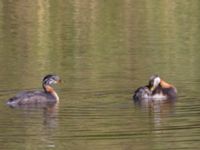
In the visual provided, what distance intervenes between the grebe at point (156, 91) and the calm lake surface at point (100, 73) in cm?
31

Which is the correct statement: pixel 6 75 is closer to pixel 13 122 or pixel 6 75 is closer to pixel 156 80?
pixel 156 80

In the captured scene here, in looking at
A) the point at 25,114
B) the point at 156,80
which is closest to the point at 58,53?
the point at 156,80

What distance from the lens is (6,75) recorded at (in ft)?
86.2

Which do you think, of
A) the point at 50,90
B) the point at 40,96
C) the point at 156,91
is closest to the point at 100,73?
the point at 156,91

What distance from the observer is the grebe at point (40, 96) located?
22.4 metres

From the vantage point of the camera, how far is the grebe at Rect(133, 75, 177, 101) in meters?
23.1

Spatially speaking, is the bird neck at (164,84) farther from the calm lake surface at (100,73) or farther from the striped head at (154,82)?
the calm lake surface at (100,73)

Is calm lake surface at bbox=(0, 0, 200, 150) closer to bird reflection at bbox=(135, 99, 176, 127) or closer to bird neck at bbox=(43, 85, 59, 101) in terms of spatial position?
bird reflection at bbox=(135, 99, 176, 127)

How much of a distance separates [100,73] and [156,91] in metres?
2.87

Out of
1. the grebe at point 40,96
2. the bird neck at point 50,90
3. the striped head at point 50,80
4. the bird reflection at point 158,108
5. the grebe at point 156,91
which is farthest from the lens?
the striped head at point 50,80

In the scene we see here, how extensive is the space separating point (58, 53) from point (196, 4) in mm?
21773

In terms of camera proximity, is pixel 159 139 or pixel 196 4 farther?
pixel 196 4

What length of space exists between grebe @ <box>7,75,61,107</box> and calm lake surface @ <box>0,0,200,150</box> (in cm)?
27

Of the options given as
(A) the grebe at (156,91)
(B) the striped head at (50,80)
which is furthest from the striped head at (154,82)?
(B) the striped head at (50,80)
